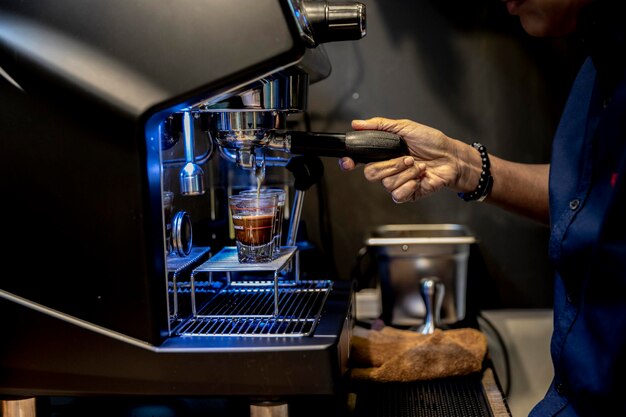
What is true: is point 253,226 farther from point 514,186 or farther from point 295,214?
point 514,186

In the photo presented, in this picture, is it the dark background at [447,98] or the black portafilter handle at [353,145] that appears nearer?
the black portafilter handle at [353,145]

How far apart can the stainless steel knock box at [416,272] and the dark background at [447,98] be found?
0.53 feet

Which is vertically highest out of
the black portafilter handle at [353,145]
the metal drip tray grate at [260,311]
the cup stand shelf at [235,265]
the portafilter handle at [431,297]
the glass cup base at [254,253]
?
the black portafilter handle at [353,145]

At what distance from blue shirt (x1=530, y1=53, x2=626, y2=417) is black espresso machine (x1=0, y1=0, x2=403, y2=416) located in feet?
0.91

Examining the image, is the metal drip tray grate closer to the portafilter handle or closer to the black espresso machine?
the black espresso machine

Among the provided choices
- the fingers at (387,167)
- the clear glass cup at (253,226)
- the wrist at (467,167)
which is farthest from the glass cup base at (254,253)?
the wrist at (467,167)

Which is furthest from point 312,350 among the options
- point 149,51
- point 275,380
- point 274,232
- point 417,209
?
point 417,209

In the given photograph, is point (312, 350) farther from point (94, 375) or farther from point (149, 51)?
point (149, 51)

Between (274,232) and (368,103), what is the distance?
1.89 feet

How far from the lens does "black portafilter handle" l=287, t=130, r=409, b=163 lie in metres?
0.80

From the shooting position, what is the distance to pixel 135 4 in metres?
0.65

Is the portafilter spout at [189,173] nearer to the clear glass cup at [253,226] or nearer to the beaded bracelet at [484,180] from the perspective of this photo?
the clear glass cup at [253,226]

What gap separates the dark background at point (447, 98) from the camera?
52.4 inches

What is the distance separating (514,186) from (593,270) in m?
0.37
